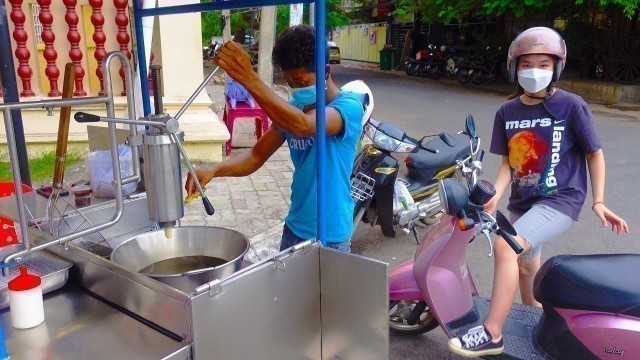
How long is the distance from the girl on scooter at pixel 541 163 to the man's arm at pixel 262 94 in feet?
3.93

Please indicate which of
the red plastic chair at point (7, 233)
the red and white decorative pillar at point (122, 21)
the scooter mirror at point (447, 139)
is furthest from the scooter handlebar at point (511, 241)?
the red and white decorative pillar at point (122, 21)

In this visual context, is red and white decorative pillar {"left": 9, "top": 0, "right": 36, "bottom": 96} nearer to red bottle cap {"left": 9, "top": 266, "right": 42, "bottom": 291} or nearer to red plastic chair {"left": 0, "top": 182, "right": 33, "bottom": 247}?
red plastic chair {"left": 0, "top": 182, "right": 33, "bottom": 247}

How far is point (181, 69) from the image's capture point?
17.2 ft

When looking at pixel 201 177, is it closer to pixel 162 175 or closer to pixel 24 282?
pixel 162 175

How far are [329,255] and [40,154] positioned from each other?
452 cm

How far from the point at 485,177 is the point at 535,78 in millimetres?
3548

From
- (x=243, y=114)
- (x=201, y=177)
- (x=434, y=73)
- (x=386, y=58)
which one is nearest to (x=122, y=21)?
(x=243, y=114)

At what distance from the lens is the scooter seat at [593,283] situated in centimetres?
198

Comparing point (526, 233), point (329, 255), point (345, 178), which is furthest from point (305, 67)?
point (526, 233)

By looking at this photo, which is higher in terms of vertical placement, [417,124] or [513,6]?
[513,6]

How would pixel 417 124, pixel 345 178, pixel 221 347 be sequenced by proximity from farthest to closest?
Result: pixel 417 124
pixel 345 178
pixel 221 347

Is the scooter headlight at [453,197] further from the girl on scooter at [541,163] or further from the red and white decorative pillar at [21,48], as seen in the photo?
the red and white decorative pillar at [21,48]

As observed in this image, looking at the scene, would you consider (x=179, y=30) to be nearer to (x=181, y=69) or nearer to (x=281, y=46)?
(x=181, y=69)

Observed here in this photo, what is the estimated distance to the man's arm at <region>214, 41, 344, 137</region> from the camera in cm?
136
